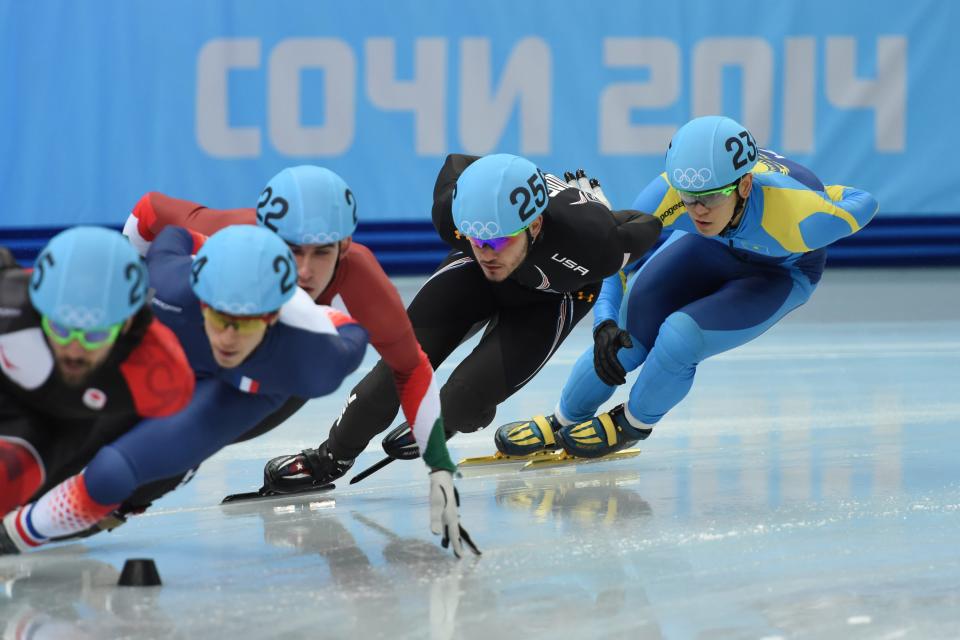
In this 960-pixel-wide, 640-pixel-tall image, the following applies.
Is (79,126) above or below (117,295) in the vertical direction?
above

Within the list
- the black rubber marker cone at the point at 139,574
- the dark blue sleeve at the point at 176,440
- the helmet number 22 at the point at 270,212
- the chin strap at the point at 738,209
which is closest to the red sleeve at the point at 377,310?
the helmet number 22 at the point at 270,212

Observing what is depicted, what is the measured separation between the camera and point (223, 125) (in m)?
9.17

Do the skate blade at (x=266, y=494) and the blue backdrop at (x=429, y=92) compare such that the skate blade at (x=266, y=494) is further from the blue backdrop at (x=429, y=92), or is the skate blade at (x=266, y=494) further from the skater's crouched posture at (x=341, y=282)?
the blue backdrop at (x=429, y=92)

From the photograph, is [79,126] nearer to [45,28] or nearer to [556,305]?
[45,28]

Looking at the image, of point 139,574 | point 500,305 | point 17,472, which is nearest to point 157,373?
point 17,472

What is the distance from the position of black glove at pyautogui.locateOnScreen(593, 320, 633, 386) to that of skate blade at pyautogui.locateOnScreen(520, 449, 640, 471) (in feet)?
1.34

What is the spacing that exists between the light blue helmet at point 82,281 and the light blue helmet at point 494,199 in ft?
4.57

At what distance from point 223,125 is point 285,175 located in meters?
5.75

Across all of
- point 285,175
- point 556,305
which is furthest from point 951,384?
point 285,175

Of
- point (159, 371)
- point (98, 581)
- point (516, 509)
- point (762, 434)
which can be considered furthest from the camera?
point (762, 434)

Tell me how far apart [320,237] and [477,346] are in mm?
1208

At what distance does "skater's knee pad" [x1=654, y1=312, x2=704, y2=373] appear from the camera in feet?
15.2

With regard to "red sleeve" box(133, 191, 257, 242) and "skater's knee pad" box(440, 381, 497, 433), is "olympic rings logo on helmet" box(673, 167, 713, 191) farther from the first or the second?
"red sleeve" box(133, 191, 257, 242)

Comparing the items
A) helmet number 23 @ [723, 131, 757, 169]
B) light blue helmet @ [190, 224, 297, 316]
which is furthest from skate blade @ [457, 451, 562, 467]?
light blue helmet @ [190, 224, 297, 316]
